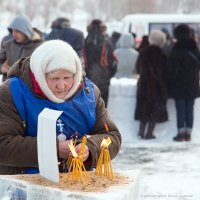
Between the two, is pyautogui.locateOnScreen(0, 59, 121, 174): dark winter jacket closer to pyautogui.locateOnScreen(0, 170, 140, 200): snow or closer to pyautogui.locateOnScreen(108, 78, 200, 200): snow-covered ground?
pyautogui.locateOnScreen(0, 170, 140, 200): snow

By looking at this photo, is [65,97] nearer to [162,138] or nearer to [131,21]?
[162,138]

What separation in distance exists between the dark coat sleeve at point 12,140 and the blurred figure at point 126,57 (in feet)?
23.9

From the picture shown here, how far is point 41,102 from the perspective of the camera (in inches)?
127

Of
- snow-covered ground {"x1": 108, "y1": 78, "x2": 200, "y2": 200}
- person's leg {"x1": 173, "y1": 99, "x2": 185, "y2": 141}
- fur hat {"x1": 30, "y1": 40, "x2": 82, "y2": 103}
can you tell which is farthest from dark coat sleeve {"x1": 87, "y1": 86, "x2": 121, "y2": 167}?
person's leg {"x1": 173, "y1": 99, "x2": 185, "y2": 141}

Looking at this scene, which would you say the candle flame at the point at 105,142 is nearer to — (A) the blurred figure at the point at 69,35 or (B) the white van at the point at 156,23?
(A) the blurred figure at the point at 69,35

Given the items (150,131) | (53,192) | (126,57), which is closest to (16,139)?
(53,192)

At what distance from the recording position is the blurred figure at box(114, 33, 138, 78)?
34.4 feet

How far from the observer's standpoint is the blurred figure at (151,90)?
8883 mm

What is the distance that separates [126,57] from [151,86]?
62.7 inches

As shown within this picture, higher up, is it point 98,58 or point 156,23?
point 156,23

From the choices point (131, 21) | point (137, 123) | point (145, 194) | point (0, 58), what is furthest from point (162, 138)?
point (131, 21)

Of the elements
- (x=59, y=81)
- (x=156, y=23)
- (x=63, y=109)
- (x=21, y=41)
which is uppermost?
(x=156, y=23)

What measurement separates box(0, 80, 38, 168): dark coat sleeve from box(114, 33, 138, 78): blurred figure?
7294 millimetres

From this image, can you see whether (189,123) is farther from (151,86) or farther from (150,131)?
(151,86)
